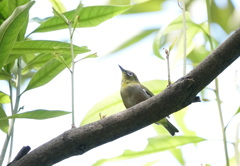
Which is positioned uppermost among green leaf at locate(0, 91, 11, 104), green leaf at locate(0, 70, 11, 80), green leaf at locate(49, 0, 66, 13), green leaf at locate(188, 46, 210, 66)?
green leaf at locate(49, 0, 66, 13)

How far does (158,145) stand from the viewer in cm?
171

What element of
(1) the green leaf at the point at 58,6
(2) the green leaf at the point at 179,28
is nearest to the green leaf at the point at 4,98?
(1) the green leaf at the point at 58,6

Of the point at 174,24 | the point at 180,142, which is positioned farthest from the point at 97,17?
the point at 180,142

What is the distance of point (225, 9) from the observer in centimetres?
221

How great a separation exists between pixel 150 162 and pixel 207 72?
0.90 meters

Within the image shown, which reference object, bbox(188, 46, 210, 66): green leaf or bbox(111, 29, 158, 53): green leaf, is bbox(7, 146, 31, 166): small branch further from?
bbox(111, 29, 158, 53): green leaf

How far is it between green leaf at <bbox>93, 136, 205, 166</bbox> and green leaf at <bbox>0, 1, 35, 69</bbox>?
640mm

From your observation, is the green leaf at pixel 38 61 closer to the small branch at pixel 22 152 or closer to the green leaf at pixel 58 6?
the green leaf at pixel 58 6

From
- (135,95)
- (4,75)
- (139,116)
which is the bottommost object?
(139,116)

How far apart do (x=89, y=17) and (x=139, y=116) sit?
61 centimetres

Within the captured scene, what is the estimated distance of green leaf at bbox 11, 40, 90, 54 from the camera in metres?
1.47

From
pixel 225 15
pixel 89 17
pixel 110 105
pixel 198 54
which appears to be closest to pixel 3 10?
pixel 89 17

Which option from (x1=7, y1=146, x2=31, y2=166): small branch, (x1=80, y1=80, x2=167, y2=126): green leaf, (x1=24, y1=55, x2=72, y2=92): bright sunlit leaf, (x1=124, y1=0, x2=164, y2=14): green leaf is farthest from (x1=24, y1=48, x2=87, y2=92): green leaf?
(x1=124, y1=0, x2=164, y2=14): green leaf

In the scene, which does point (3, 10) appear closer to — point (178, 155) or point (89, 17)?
point (89, 17)
